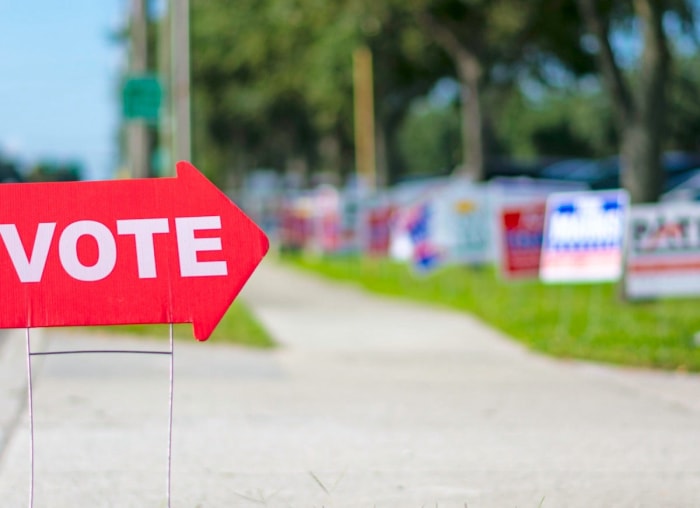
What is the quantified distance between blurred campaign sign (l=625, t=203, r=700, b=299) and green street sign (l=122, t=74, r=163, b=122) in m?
8.98

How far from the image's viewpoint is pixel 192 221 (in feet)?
19.2

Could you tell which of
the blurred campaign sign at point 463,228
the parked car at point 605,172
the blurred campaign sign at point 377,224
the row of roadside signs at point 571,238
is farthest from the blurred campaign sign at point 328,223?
the blurred campaign sign at point 463,228

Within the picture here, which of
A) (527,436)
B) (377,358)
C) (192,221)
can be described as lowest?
(377,358)

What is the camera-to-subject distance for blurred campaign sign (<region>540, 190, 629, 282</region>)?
14.7 meters

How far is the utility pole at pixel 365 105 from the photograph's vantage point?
38.1 meters

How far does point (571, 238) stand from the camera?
14711 mm

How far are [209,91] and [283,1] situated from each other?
22693 mm

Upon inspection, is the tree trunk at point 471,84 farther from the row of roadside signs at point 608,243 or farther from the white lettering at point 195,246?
the white lettering at point 195,246

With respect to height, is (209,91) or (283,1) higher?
(283,1)

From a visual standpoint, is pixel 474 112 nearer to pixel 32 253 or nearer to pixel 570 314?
pixel 570 314

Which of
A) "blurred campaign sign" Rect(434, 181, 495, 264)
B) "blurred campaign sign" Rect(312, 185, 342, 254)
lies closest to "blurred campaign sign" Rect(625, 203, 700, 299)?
"blurred campaign sign" Rect(434, 181, 495, 264)

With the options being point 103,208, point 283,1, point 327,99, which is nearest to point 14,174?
point 327,99

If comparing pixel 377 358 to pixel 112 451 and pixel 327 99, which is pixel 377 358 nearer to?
pixel 112 451

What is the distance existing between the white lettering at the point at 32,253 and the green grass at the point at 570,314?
738cm
